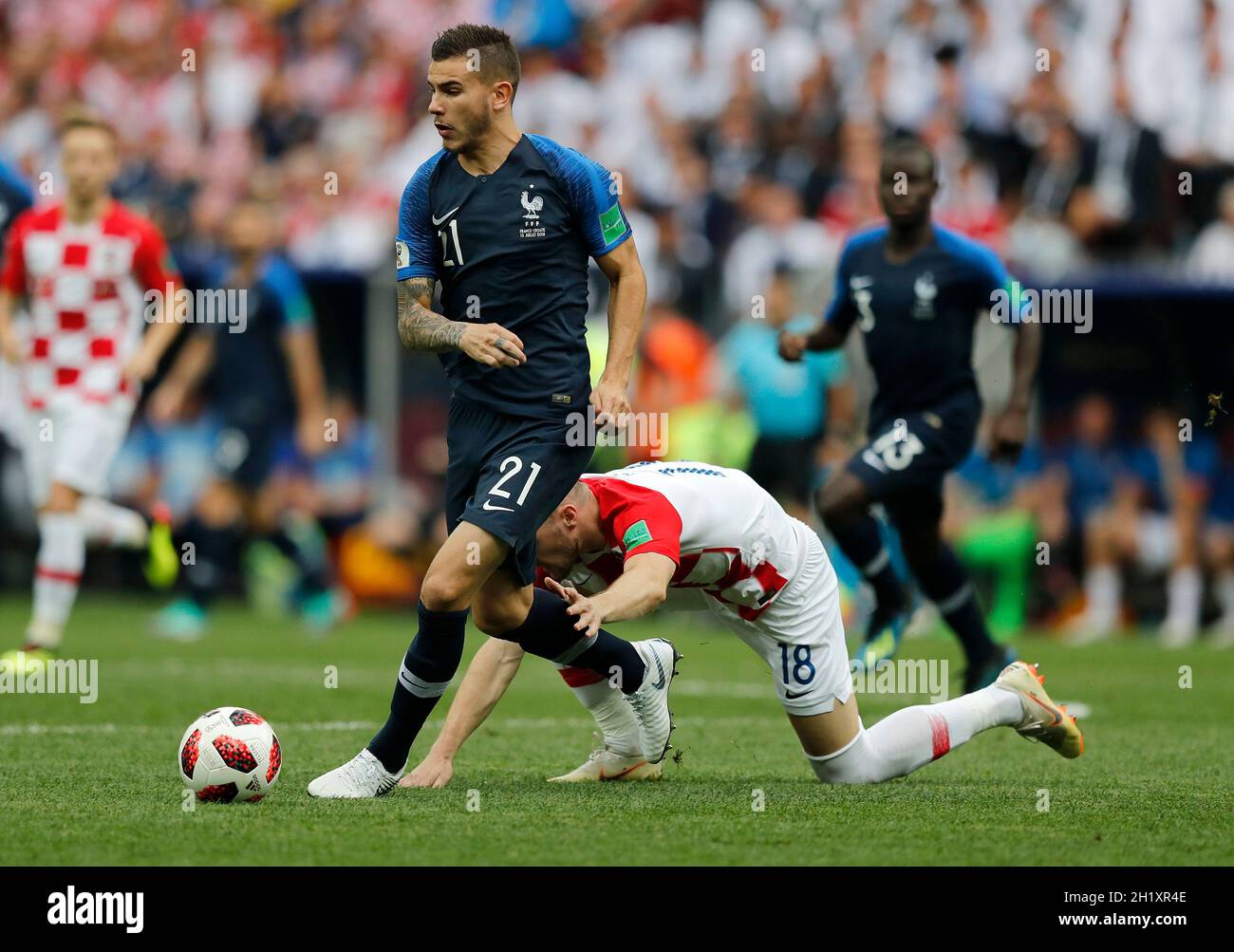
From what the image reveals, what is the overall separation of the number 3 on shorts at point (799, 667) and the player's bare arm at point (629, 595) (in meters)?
0.83

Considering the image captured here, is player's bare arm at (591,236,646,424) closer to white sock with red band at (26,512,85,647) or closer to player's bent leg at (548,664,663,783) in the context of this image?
player's bent leg at (548,664,663,783)

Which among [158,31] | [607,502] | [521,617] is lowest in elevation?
[521,617]

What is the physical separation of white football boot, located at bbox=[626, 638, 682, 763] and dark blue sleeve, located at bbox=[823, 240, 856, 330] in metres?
3.24

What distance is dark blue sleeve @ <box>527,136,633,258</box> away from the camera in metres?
6.36

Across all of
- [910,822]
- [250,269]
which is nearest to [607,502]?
[910,822]

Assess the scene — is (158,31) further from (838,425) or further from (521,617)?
(521,617)

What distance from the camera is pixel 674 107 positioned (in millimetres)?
17641

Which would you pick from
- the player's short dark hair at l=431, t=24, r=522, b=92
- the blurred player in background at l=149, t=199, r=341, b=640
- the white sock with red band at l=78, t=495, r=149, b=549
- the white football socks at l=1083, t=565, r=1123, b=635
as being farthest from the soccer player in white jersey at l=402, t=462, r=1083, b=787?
the white football socks at l=1083, t=565, r=1123, b=635

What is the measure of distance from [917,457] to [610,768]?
3.11 metres

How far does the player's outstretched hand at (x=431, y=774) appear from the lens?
6469 mm

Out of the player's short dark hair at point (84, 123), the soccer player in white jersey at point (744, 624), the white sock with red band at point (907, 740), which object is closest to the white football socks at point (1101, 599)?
the soccer player in white jersey at point (744, 624)

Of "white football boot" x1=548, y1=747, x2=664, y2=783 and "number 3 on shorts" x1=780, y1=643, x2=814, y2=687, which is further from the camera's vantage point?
"white football boot" x1=548, y1=747, x2=664, y2=783

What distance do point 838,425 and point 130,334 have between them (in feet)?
19.5
